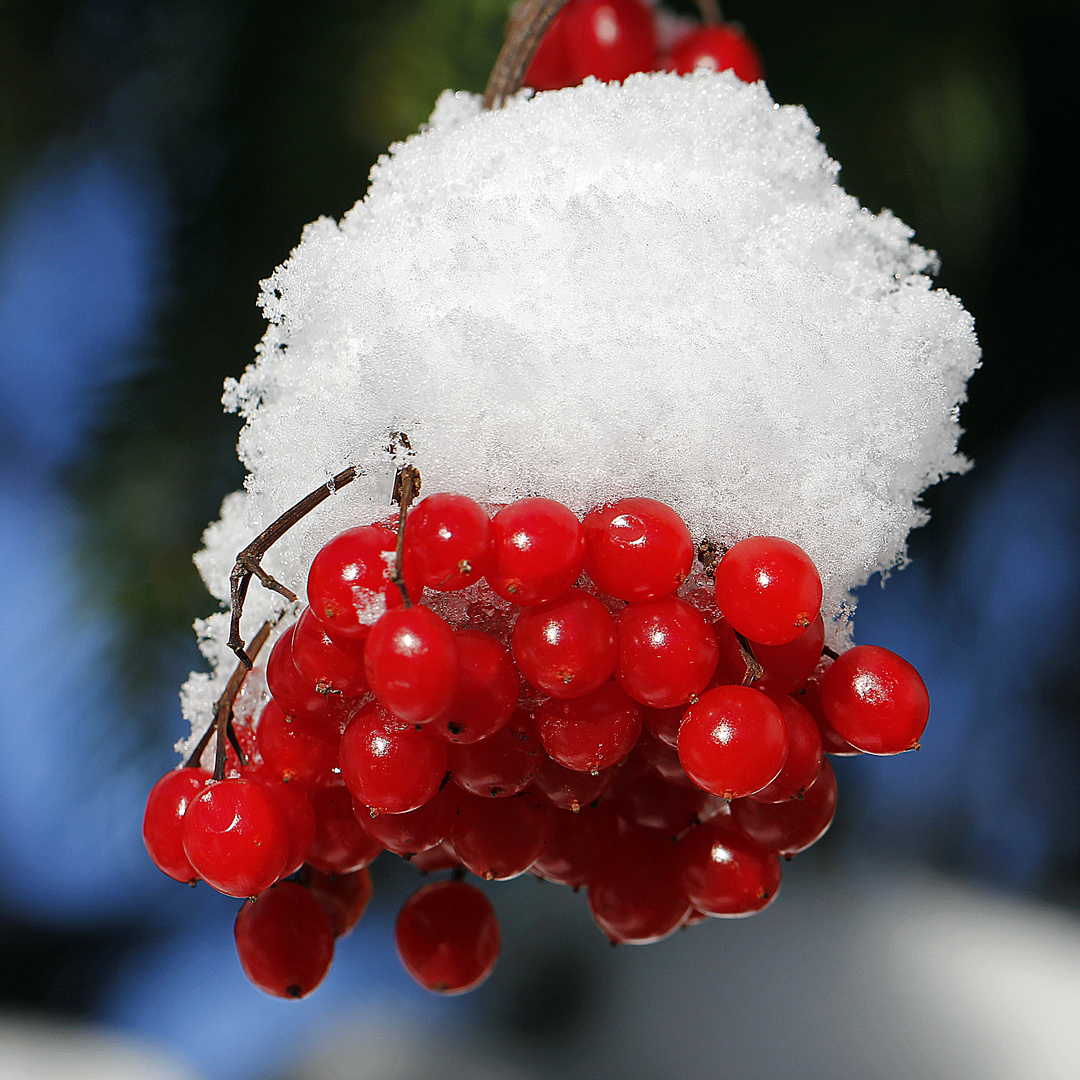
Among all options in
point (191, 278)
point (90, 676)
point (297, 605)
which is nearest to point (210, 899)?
point (90, 676)

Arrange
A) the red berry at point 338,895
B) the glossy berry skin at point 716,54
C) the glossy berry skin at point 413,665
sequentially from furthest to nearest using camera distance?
the glossy berry skin at point 716,54, the red berry at point 338,895, the glossy berry skin at point 413,665

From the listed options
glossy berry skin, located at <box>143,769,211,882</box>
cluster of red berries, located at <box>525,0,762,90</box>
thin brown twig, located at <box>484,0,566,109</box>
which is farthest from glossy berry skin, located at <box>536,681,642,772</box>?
cluster of red berries, located at <box>525,0,762,90</box>

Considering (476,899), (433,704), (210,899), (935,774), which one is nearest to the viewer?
(433,704)

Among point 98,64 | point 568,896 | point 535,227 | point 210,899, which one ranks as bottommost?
point 210,899

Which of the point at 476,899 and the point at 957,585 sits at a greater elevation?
the point at 957,585

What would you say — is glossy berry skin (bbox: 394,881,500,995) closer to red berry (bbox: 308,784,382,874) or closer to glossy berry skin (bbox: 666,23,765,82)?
red berry (bbox: 308,784,382,874)

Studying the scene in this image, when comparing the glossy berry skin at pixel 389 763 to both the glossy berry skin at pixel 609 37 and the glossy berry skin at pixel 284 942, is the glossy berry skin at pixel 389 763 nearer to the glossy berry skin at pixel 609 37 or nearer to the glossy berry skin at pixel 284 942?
the glossy berry skin at pixel 284 942

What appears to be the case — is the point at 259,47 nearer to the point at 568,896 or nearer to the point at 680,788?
the point at 680,788

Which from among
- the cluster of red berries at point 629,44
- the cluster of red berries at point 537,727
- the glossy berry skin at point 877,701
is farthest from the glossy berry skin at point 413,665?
the cluster of red berries at point 629,44

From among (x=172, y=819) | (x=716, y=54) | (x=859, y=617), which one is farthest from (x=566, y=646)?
(x=859, y=617)
